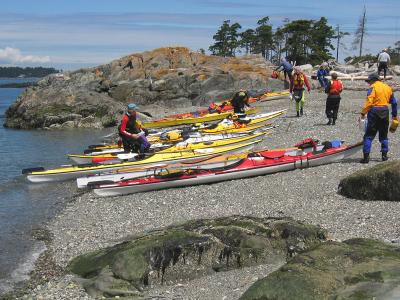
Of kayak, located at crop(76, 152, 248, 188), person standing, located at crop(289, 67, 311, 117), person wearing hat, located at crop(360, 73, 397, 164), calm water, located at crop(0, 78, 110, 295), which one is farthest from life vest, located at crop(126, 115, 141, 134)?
person wearing hat, located at crop(360, 73, 397, 164)

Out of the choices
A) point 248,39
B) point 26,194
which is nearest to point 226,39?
point 248,39

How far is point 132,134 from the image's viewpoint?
16266 mm

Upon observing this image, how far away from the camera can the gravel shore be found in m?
7.07

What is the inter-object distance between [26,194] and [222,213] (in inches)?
289

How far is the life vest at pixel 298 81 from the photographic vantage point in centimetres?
1970

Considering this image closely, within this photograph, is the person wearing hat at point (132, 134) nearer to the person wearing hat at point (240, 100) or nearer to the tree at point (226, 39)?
the person wearing hat at point (240, 100)

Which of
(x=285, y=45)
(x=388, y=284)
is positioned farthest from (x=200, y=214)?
(x=285, y=45)

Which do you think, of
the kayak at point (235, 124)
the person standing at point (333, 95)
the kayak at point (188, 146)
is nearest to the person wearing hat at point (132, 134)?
the kayak at point (188, 146)

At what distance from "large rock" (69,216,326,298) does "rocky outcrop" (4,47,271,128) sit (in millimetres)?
27159

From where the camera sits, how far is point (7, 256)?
32.5 feet

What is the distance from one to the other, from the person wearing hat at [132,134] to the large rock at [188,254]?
331 inches

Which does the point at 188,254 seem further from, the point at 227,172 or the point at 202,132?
the point at 202,132

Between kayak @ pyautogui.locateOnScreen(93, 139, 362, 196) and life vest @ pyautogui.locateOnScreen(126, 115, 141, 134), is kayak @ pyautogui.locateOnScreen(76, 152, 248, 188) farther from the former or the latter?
life vest @ pyautogui.locateOnScreen(126, 115, 141, 134)

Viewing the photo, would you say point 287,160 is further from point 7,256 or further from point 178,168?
point 7,256
